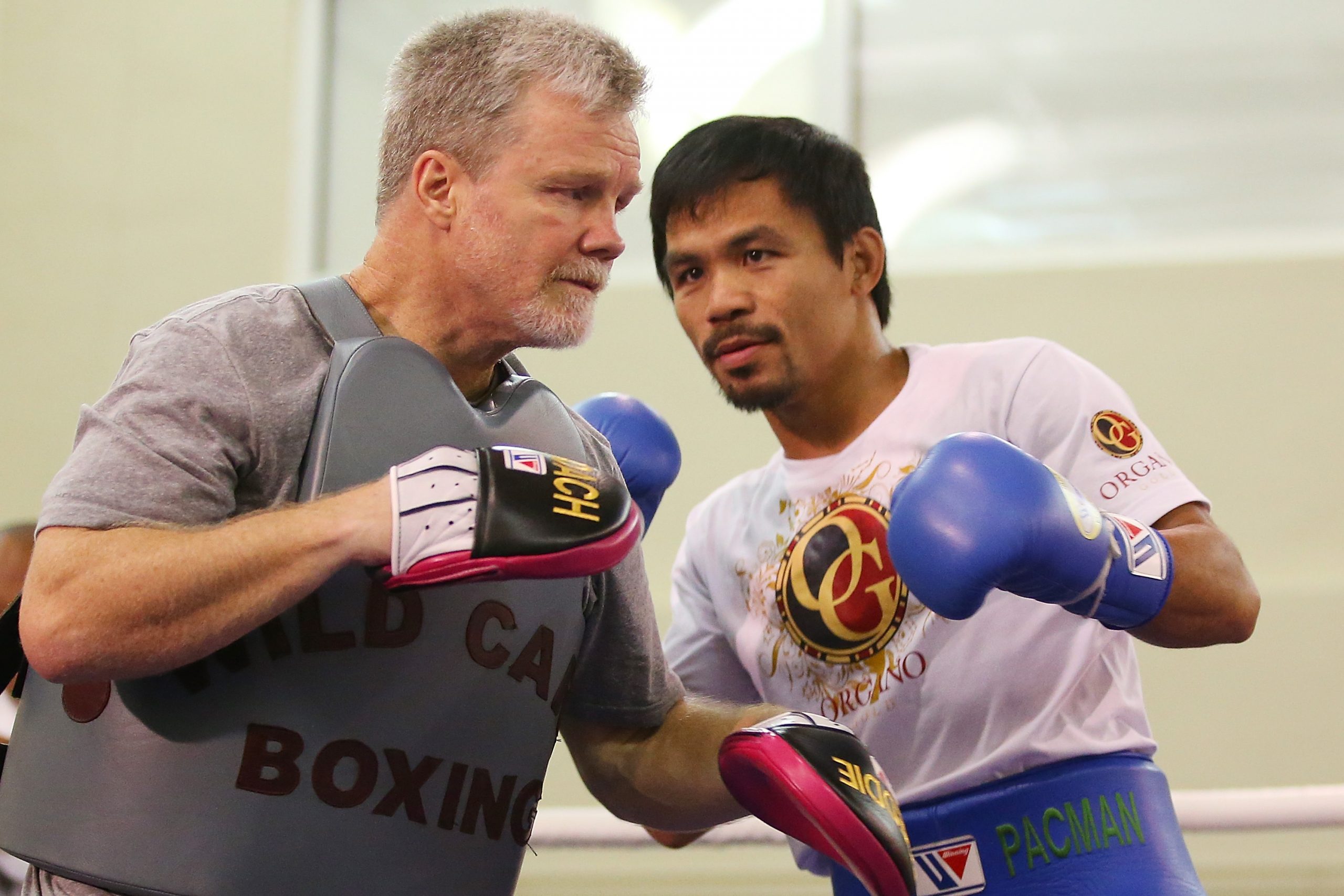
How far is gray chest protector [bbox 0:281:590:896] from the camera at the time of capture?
1.11m

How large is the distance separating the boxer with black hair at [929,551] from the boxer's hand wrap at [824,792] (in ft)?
0.66

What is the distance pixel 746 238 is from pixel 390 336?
0.72 metres

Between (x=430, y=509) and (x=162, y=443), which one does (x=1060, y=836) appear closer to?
(x=430, y=509)

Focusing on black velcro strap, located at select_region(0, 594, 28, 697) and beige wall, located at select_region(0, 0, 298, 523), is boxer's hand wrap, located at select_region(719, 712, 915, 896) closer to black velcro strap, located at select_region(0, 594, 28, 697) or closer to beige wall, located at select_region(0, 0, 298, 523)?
black velcro strap, located at select_region(0, 594, 28, 697)

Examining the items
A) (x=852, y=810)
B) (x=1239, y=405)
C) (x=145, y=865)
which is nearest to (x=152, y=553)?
(x=145, y=865)

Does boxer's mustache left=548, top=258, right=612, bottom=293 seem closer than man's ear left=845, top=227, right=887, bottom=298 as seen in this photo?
Yes

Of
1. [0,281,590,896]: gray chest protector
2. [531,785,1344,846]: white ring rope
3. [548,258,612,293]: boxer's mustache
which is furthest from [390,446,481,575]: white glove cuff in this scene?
[531,785,1344,846]: white ring rope

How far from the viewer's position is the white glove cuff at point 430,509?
106cm

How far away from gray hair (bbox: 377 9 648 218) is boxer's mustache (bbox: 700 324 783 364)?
0.44m

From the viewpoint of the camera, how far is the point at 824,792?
4.00 ft

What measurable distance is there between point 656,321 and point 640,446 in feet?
5.81

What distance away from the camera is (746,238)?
1.84 m

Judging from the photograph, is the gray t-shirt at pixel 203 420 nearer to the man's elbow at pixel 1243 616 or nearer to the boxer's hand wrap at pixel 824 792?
the boxer's hand wrap at pixel 824 792

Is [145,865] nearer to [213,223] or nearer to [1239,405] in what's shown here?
[1239,405]
